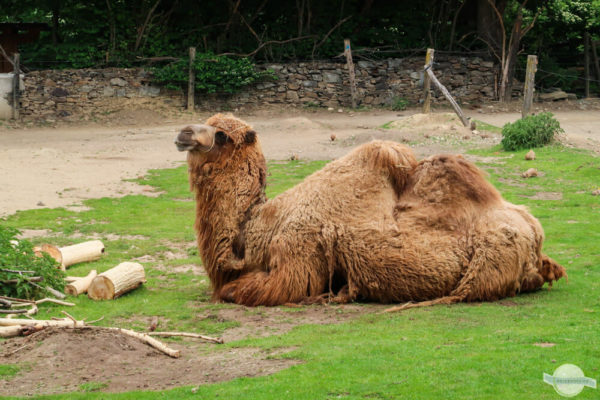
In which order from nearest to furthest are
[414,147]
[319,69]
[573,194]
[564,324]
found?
[564,324]
[573,194]
[414,147]
[319,69]

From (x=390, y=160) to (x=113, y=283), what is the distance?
113 inches

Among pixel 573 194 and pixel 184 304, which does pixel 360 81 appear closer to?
pixel 573 194

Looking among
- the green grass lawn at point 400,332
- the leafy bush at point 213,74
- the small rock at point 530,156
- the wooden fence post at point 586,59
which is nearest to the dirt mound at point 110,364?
the green grass lawn at point 400,332

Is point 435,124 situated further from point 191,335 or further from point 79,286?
point 191,335

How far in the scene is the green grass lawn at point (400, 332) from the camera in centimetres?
471

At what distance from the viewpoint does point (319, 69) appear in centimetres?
2909

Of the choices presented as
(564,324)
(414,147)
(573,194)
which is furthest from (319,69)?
(564,324)

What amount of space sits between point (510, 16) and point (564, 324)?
27604 mm

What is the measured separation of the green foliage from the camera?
28469 millimetres

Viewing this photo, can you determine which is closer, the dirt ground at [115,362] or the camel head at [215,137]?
the dirt ground at [115,362]

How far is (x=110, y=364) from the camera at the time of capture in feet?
18.1

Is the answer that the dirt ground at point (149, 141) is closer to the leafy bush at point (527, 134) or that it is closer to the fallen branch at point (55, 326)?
the leafy bush at point (527, 134)

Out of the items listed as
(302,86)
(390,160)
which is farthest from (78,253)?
(302,86)

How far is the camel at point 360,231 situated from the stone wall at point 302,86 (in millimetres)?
19590
